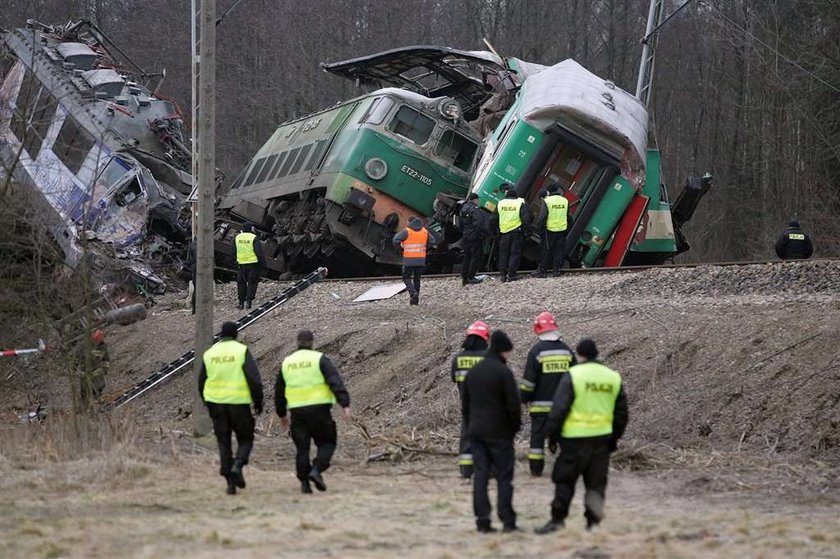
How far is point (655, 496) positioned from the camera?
10750 mm

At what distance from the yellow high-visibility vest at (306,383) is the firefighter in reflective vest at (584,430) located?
246 centimetres

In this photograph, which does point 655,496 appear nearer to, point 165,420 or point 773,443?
point 773,443

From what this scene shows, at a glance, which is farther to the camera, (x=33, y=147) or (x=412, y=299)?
(x=33, y=147)

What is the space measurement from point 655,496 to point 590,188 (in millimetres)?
11161

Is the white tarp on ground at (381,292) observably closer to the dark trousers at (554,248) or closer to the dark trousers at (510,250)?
the dark trousers at (510,250)

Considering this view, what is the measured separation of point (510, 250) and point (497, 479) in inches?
449

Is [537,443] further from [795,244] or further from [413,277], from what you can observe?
[795,244]

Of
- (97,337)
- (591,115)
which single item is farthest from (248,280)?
(591,115)

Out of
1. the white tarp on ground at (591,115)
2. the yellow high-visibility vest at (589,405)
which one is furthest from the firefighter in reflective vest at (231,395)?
the white tarp on ground at (591,115)

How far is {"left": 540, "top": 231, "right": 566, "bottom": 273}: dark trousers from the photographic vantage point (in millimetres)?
20016

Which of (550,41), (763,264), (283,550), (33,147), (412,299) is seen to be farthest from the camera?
(550,41)

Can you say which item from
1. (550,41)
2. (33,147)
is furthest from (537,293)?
(550,41)

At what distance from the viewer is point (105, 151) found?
91.2 ft

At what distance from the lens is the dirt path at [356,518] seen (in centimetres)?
824
